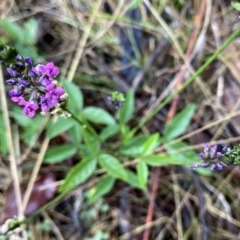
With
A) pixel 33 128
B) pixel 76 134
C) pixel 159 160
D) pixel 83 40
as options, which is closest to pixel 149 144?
pixel 159 160

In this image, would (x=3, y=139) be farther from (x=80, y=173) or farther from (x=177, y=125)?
(x=177, y=125)

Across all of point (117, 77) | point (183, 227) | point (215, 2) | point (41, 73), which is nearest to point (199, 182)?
point (183, 227)

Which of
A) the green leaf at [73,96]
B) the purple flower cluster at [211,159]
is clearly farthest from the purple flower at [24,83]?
the green leaf at [73,96]

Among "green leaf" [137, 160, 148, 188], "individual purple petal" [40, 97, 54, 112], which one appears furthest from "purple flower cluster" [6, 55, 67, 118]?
"green leaf" [137, 160, 148, 188]

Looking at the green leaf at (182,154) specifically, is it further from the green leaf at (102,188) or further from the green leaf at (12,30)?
the green leaf at (12,30)

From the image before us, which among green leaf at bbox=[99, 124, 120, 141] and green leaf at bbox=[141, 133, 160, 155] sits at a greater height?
green leaf at bbox=[141, 133, 160, 155]

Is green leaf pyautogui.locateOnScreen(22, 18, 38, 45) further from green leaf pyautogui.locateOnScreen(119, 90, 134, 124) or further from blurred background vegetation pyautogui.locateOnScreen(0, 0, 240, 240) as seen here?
green leaf pyautogui.locateOnScreen(119, 90, 134, 124)

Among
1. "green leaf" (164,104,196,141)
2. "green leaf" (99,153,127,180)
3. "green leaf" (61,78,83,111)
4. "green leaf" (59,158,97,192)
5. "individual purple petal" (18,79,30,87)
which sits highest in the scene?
"individual purple petal" (18,79,30,87)
